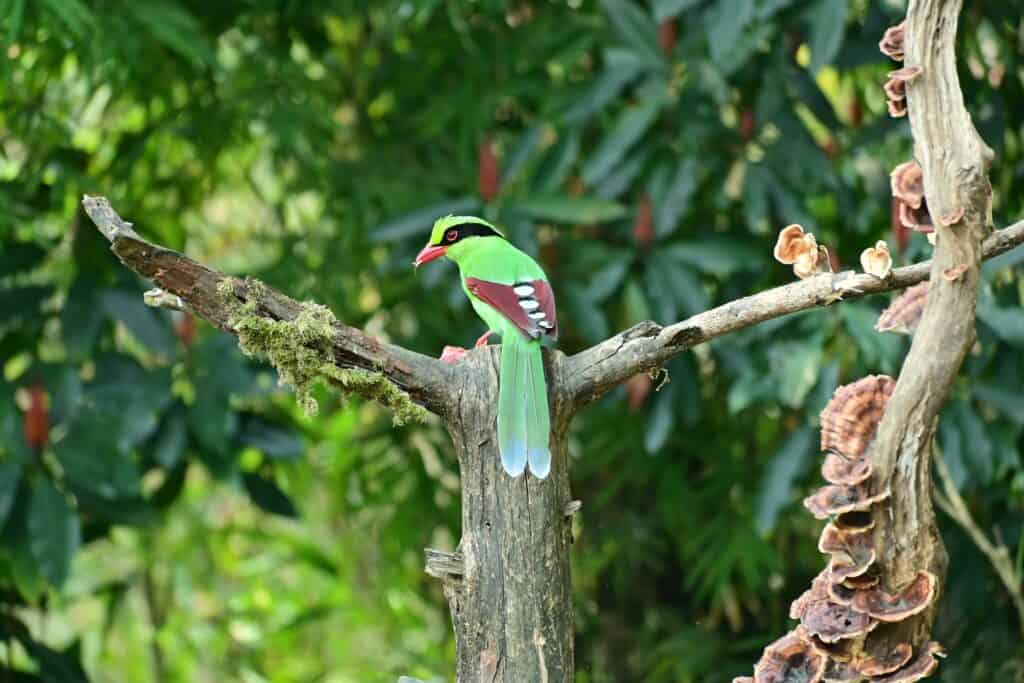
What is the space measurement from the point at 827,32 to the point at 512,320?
1320 millimetres

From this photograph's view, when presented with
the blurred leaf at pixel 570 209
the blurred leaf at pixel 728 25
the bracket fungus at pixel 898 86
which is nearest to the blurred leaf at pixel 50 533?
the blurred leaf at pixel 570 209

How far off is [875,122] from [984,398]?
67 cm

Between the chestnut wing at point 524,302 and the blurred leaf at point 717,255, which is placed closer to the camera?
the chestnut wing at point 524,302

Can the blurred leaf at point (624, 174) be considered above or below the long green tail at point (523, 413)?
above

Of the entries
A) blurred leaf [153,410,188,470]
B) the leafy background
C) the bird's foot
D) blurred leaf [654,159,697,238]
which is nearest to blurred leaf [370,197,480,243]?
the leafy background

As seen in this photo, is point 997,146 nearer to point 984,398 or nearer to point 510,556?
point 984,398

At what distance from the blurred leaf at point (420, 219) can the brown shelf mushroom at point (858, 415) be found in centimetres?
145

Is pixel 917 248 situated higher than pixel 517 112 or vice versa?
pixel 517 112

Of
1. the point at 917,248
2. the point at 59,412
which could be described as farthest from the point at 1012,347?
the point at 59,412

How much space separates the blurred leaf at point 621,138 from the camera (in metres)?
3.16

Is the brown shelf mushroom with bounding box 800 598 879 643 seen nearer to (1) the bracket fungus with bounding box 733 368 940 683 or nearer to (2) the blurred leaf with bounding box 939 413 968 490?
(1) the bracket fungus with bounding box 733 368 940 683

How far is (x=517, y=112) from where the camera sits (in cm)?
385

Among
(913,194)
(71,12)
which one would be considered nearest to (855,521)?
(913,194)

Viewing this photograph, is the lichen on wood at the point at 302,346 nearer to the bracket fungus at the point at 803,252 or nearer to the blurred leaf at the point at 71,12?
the bracket fungus at the point at 803,252
